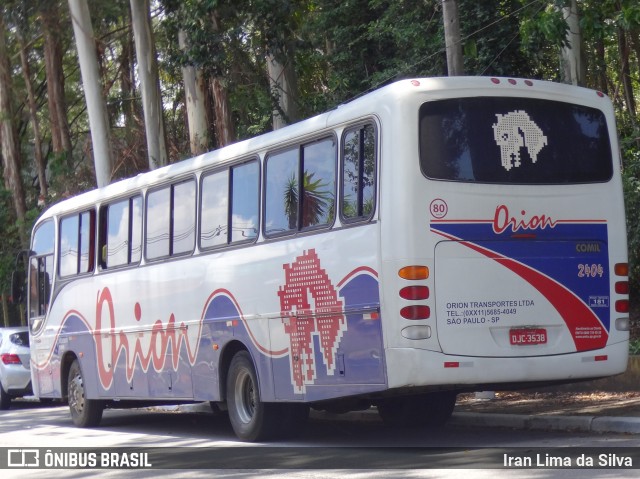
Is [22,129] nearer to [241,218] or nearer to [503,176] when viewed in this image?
[241,218]

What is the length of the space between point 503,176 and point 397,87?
131 cm

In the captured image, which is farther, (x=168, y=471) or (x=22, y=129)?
(x=22, y=129)

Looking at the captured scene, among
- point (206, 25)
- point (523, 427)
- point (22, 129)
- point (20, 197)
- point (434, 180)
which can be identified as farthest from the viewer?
point (22, 129)

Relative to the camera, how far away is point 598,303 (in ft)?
34.4

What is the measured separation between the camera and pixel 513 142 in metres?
10.3

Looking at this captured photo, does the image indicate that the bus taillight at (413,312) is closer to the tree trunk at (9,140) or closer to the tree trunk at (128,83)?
the tree trunk at (128,83)

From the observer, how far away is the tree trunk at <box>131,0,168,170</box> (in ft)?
79.4

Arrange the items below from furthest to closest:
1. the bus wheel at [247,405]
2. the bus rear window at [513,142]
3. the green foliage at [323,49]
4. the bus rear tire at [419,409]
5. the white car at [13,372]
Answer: the white car at [13,372]
the green foliage at [323,49]
the bus rear tire at [419,409]
the bus wheel at [247,405]
the bus rear window at [513,142]

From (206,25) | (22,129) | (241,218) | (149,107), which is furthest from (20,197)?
(241,218)

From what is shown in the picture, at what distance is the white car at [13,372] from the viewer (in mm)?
20906

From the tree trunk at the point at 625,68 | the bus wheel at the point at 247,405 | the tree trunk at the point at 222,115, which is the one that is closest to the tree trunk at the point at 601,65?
the tree trunk at the point at 625,68

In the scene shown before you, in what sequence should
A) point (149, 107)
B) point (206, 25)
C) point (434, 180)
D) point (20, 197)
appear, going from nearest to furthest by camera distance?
point (434, 180) → point (206, 25) → point (149, 107) → point (20, 197)

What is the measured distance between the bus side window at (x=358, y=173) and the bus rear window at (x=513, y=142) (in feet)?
1.71

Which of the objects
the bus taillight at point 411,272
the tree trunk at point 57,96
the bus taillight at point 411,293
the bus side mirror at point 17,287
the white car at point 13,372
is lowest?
the white car at point 13,372
